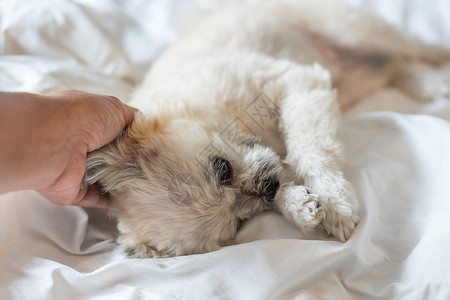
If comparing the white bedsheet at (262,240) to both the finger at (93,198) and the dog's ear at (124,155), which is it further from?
the dog's ear at (124,155)

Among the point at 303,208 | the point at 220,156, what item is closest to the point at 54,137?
the point at 220,156

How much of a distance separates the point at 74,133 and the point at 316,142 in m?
1.03

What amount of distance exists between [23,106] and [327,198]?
3.95 feet

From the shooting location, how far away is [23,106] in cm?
136

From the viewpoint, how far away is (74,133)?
1491mm

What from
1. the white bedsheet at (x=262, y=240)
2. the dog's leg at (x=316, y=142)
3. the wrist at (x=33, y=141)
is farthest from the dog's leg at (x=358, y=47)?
the wrist at (x=33, y=141)

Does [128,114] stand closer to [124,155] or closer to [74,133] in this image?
[124,155]

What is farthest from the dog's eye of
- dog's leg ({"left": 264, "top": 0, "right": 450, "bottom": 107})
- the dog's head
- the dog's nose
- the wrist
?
dog's leg ({"left": 264, "top": 0, "right": 450, "bottom": 107})

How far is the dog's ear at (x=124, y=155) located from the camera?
1615mm

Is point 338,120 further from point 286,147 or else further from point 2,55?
point 2,55

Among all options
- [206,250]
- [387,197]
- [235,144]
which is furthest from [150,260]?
[387,197]

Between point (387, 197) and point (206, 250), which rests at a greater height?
point (387, 197)

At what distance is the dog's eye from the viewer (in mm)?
1616

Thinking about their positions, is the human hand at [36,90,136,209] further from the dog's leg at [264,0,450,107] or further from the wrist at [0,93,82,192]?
the dog's leg at [264,0,450,107]
